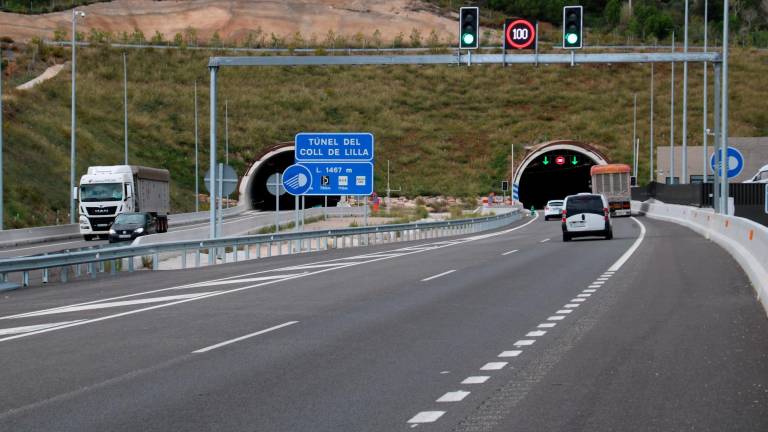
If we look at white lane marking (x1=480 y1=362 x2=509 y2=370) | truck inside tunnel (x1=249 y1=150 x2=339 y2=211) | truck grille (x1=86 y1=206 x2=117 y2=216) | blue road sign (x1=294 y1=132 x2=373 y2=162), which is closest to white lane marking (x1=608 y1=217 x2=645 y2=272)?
blue road sign (x1=294 y1=132 x2=373 y2=162)

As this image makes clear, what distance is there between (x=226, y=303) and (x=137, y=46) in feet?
355

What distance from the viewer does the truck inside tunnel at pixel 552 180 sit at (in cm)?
9756

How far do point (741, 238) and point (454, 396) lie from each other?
18.2 m

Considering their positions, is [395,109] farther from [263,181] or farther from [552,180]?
[263,181]

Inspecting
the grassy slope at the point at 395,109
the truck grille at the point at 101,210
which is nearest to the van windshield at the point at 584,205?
the truck grille at the point at 101,210

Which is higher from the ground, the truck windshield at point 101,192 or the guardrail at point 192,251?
the truck windshield at point 101,192

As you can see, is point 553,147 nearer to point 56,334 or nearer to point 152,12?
point 56,334

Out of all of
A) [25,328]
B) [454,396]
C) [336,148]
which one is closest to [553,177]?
[336,148]

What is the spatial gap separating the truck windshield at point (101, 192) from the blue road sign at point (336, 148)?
10336 millimetres

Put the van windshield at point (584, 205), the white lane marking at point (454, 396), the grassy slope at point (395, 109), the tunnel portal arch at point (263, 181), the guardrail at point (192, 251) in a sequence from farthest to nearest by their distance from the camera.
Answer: the grassy slope at point (395, 109) < the tunnel portal arch at point (263, 181) < the van windshield at point (584, 205) < the guardrail at point (192, 251) < the white lane marking at point (454, 396)

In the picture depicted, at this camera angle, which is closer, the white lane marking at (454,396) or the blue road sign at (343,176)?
the white lane marking at (454,396)

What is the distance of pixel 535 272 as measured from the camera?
76.0 ft

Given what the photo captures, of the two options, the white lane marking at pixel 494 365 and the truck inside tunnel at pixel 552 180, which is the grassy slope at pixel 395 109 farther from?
the white lane marking at pixel 494 365

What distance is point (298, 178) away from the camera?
37.8m
